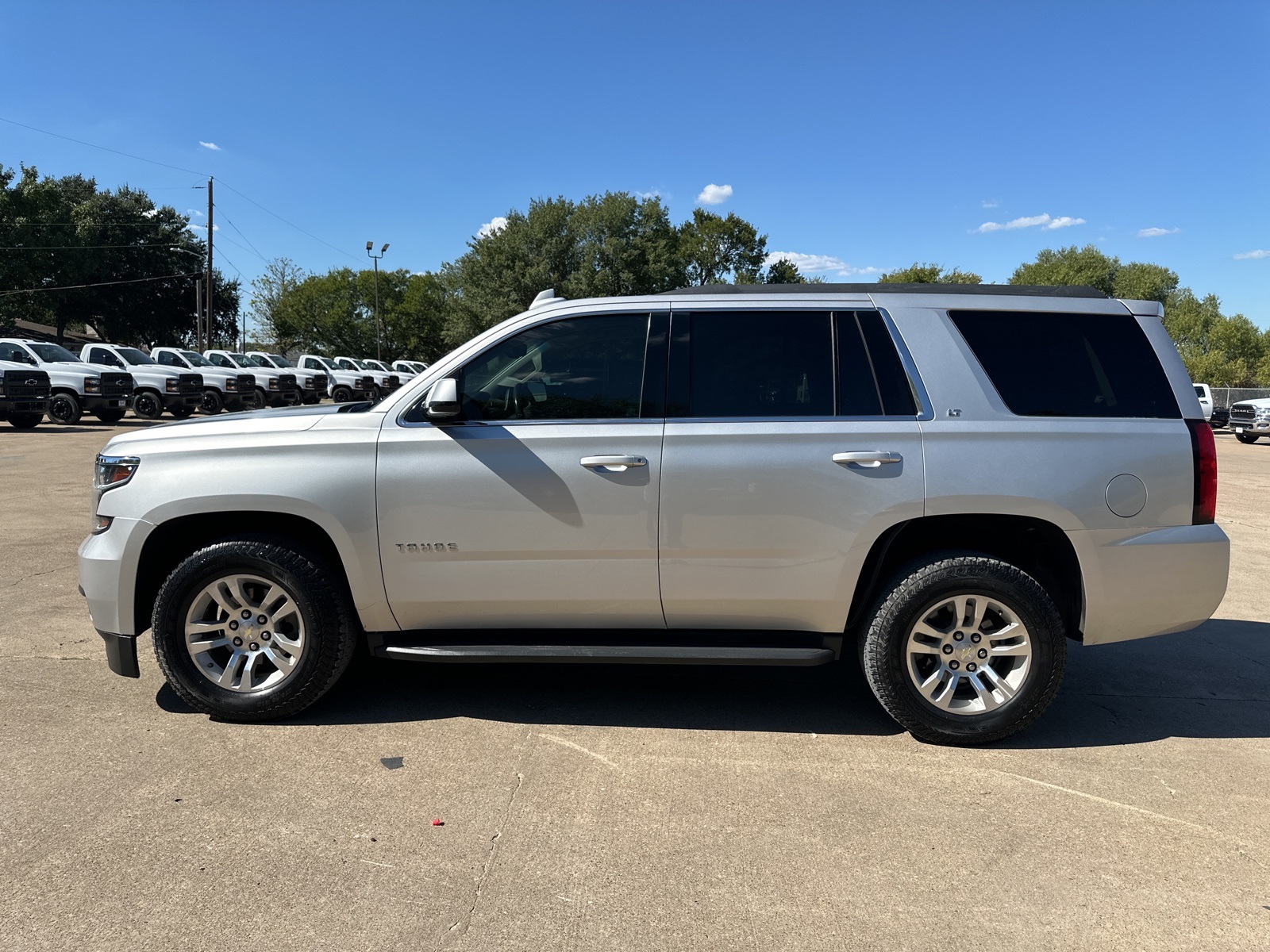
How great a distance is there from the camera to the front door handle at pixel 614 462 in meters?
3.76

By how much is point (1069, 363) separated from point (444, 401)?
2719 millimetres

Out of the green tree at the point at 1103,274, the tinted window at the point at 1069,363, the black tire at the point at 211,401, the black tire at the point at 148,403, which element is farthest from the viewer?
the green tree at the point at 1103,274

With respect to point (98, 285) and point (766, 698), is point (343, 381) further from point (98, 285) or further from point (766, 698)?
point (766, 698)

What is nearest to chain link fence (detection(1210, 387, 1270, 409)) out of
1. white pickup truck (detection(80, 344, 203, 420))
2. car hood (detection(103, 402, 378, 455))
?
white pickup truck (detection(80, 344, 203, 420))

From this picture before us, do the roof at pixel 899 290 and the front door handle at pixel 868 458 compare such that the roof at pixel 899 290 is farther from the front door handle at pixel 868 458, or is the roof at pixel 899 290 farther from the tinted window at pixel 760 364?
the front door handle at pixel 868 458

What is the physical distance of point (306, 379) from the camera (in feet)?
105

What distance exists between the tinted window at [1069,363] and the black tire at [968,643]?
2.39 feet

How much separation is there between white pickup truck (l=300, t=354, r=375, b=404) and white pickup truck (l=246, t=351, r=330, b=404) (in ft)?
1.45

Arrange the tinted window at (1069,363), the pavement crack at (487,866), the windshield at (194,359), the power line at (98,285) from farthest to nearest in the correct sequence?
the power line at (98,285) < the windshield at (194,359) < the tinted window at (1069,363) < the pavement crack at (487,866)

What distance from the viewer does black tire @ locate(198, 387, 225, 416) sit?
25.8m

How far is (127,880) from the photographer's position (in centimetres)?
275

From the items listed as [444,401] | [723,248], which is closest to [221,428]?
[444,401]

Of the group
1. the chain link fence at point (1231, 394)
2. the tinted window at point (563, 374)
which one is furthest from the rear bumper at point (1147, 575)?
the chain link fence at point (1231, 394)

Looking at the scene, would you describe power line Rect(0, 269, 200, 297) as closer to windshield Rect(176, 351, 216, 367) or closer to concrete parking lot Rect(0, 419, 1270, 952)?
windshield Rect(176, 351, 216, 367)
